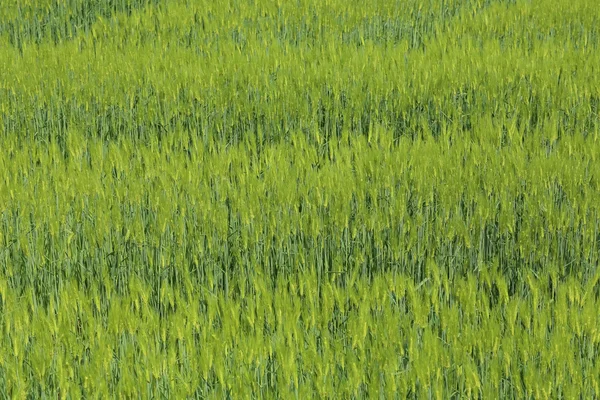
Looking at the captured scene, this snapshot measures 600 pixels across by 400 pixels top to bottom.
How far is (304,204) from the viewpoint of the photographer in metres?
3.47

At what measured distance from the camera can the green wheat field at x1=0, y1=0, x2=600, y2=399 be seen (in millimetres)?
2250

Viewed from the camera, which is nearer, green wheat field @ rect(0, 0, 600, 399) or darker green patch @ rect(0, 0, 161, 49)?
green wheat field @ rect(0, 0, 600, 399)

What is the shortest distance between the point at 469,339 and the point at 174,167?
2.09 meters

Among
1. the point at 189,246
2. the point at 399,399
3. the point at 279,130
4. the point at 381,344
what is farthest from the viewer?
the point at 279,130

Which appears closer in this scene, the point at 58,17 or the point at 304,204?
the point at 304,204

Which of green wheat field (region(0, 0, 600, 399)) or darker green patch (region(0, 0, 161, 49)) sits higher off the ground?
darker green patch (region(0, 0, 161, 49))

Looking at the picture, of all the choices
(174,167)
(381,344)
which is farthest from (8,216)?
(381,344)

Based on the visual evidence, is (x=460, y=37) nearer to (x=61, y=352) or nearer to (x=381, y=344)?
(x=381, y=344)

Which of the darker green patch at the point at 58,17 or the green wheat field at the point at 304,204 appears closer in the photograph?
the green wheat field at the point at 304,204

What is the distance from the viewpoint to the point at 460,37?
635cm

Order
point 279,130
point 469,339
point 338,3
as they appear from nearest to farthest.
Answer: point 469,339 → point 279,130 → point 338,3

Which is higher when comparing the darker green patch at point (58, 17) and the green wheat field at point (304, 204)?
the darker green patch at point (58, 17)

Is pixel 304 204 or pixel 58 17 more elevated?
pixel 58 17

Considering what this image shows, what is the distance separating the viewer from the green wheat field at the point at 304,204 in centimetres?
225
